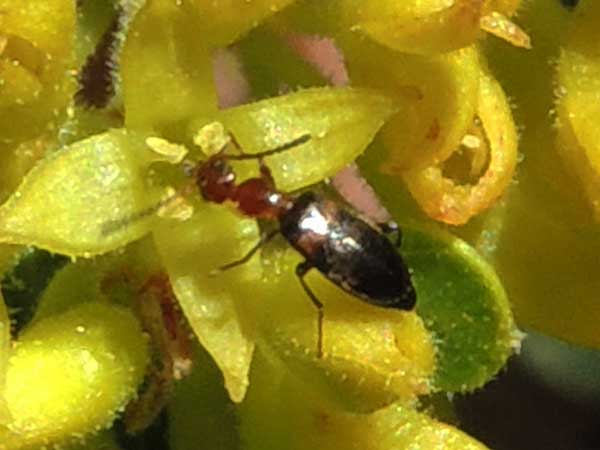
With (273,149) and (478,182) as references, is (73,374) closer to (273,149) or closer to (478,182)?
(273,149)

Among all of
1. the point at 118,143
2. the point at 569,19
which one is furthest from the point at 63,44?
the point at 569,19

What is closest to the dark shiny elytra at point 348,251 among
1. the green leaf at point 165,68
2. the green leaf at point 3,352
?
the green leaf at point 165,68

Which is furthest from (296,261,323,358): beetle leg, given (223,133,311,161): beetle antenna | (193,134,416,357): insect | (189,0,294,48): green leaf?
(189,0,294,48): green leaf

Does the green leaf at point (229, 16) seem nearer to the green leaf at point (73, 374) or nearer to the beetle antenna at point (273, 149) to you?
the beetle antenna at point (273, 149)

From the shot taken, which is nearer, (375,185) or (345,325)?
(345,325)

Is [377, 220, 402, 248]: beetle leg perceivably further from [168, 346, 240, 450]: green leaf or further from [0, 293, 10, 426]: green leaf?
[0, 293, 10, 426]: green leaf

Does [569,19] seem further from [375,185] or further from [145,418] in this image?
[145,418]
